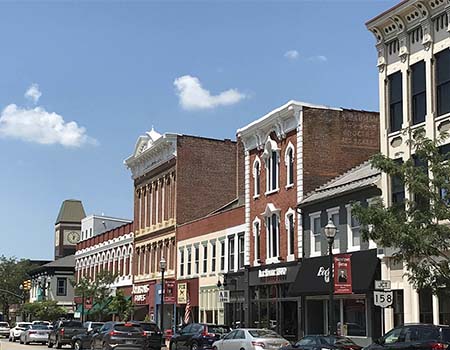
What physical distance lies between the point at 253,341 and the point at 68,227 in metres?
99.7

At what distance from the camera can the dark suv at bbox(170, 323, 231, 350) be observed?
33500mm

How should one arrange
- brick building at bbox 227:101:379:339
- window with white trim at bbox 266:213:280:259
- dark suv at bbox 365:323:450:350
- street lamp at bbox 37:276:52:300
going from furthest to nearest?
street lamp at bbox 37:276:52:300 → window with white trim at bbox 266:213:280:259 → brick building at bbox 227:101:379:339 → dark suv at bbox 365:323:450:350

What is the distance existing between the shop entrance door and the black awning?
193 centimetres

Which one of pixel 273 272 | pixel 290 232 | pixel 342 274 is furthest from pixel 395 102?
pixel 273 272

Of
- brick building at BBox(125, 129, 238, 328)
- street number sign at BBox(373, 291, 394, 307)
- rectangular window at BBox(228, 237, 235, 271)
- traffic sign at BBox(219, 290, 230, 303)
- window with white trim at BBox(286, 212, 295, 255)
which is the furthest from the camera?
brick building at BBox(125, 129, 238, 328)

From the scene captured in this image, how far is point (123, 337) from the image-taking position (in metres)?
32.4

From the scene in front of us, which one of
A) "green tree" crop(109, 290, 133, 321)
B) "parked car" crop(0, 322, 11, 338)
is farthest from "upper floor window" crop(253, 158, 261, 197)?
"parked car" crop(0, 322, 11, 338)

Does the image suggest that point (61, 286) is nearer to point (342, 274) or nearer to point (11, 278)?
point (11, 278)

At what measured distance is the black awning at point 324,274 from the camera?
3222 cm

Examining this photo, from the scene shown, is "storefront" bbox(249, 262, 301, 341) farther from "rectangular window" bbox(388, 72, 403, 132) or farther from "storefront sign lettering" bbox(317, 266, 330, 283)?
"rectangular window" bbox(388, 72, 403, 132)

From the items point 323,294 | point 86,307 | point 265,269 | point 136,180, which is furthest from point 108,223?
point 323,294

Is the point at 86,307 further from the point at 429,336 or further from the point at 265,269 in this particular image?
the point at 429,336

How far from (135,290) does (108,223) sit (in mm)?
21279

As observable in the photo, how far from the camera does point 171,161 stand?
56.6 m
